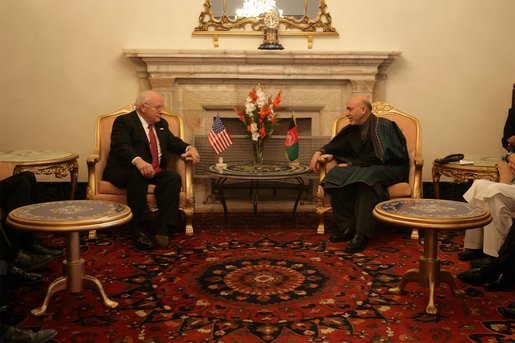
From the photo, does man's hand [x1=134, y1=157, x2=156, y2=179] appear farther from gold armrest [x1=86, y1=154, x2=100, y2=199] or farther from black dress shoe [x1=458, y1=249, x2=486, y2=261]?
black dress shoe [x1=458, y1=249, x2=486, y2=261]

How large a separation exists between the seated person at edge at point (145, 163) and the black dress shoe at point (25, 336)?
1665mm

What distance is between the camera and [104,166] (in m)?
5.01

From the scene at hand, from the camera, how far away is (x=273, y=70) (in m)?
5.77

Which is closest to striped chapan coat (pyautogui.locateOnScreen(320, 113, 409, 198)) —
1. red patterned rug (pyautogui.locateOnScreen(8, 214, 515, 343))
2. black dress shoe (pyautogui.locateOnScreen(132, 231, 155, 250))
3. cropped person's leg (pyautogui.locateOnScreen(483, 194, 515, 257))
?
red patterned rug (pyautogui.locateOnScreen(8, 214, 515, 343))

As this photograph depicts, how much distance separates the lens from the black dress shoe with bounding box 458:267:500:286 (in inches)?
141

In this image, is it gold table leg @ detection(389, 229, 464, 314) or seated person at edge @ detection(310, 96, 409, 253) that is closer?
gold table leg @ detection(389, 229, 464, 314)

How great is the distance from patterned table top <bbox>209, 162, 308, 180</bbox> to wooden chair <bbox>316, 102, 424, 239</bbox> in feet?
0.74

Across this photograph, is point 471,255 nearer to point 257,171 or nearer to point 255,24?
point 257,171

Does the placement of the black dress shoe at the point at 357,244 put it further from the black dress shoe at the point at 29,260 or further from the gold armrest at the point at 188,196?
the black dress shoe at the point at 29,260

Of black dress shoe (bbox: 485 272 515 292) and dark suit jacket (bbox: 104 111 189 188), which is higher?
dark suit jacket (bbox: 104 111 189 188)

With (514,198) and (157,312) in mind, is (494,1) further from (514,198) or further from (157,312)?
(157,312)

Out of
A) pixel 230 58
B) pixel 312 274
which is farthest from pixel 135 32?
pixel 312 274

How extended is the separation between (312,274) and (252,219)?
166 cm

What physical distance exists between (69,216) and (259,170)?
6.64 feet
